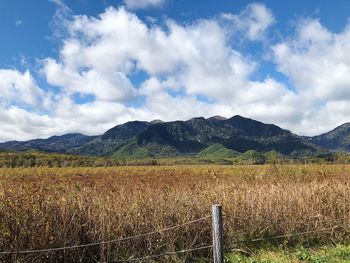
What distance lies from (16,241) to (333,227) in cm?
822

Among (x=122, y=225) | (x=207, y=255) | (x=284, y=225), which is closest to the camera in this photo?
(x=122, y=225)

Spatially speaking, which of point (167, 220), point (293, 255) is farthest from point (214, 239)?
point (293, 255)

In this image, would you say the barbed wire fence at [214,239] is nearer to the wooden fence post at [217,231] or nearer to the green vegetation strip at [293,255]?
the wooden fence post at [217,231]

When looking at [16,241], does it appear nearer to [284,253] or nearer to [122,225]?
→ [122,225]

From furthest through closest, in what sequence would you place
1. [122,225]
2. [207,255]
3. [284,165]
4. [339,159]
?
1. [339,159]
2. [284,165]
3. [207,255]
4. [122,225]

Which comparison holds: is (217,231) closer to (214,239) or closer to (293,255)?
(214,239)

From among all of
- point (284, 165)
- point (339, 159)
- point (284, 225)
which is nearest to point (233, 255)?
point (284, 225)

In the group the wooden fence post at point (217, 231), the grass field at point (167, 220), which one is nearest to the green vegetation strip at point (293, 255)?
the grass field at point (167, 220)

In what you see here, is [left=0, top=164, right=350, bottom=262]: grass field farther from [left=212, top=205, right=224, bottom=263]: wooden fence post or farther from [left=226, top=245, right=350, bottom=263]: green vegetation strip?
[left=212, top=205, right=224, bottom=263]: wooden fence post

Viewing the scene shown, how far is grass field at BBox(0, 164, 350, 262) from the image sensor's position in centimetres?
727

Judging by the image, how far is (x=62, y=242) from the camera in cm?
746

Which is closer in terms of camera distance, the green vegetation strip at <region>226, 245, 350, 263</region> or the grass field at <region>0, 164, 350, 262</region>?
the grass field at <region>0, 164, 350, 262</region>

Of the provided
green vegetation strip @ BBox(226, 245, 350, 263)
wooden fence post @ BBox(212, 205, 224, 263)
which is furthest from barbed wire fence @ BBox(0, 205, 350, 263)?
green vegetation strip @ BBox(226, 245, 350, 263)

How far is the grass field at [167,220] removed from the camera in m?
7.27
